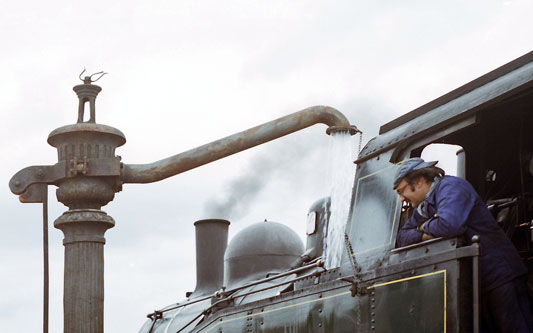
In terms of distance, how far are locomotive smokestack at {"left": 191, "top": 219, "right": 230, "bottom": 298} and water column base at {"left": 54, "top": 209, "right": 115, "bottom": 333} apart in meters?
5.06

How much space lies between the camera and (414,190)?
5020 millimetres

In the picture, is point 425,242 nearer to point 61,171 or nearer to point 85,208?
point 85,208

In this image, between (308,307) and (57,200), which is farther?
(57,200)

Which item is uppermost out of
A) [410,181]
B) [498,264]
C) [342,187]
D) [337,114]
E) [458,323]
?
[337,114]

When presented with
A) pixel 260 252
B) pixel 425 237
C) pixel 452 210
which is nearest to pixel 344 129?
pixel 425 237

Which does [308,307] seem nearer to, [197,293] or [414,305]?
[414,305]

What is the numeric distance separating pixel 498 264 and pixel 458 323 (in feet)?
1.47

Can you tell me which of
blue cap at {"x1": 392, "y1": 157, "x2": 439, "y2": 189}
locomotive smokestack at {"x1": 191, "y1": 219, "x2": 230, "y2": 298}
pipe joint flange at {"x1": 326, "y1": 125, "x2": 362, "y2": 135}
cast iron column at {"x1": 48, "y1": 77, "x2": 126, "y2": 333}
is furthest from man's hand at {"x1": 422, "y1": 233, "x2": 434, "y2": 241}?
locomotive smokestack at {"x1": 191, "y1": 219, "x2": 230, "y2": 298}

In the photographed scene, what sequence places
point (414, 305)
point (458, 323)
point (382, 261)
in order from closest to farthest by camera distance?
point (458, 323), point (414, 305), point (382, 261)

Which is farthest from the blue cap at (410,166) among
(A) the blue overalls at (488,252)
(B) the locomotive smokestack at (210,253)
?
(B) the locomotive smokestack at (210,253)

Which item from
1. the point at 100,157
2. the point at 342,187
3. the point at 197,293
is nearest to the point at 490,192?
the point at 342,187

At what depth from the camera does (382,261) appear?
5348mm

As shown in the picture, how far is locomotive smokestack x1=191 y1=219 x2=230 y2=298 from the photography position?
1157 centimetres

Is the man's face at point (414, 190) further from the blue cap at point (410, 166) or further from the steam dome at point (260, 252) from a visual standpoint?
the steam dome at point (260, 252)
